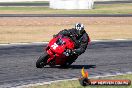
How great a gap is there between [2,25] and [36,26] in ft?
8.77

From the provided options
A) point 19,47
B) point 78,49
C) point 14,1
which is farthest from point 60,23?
point 14,1

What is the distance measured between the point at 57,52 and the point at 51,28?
1825 cm

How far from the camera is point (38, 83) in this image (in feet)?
45.3

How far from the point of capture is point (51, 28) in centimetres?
3438

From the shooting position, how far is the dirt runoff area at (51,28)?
2894 cm

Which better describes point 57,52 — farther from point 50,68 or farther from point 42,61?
point 50,68

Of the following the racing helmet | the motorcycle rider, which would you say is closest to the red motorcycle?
the motorcycle rider

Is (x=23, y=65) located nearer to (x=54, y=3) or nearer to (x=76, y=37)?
(x=76, y=37)

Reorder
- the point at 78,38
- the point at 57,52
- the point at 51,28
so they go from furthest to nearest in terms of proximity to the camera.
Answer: the point at 51,28
the point at 78,38
the point at 57,52

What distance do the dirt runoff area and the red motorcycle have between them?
9839 mm

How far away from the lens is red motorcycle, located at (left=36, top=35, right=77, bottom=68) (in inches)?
636

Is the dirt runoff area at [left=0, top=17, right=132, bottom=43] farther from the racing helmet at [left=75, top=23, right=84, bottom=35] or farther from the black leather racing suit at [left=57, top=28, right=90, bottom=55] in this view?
the racing helmet at [left=75, top=23, right=84, bottom=35]

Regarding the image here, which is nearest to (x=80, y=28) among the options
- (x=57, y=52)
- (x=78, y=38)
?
(x=78, y=38)

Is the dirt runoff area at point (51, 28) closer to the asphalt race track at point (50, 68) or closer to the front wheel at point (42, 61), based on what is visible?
the asphalt race track at point (50, 68)
